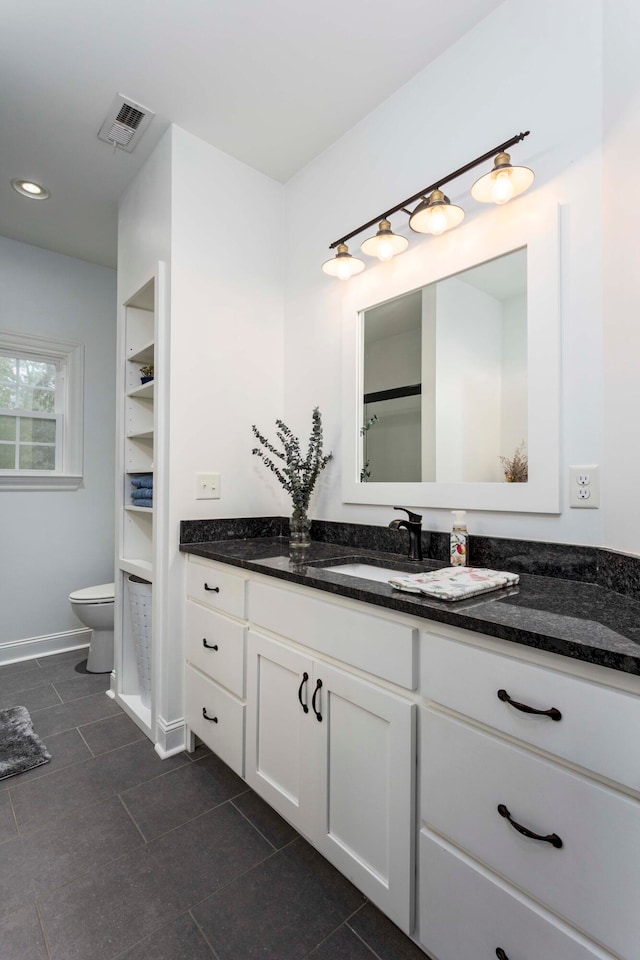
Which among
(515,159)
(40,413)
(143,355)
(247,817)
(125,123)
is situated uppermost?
(125,123)

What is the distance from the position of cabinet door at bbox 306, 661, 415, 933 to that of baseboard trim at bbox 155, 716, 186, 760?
0.88 m

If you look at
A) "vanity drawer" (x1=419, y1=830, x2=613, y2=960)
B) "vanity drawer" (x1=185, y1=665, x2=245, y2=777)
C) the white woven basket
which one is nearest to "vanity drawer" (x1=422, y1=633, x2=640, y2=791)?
"vanity drawer" (x1=419, y1=830, x2=613, y2=960)

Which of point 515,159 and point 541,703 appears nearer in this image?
point 541,703

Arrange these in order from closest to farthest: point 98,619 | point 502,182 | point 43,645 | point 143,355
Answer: point 502,182 < point 143,355 < point 98,619 < point 43,645

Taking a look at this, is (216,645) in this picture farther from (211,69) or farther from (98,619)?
(211,69)

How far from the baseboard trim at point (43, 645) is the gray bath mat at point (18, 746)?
2.39 ft

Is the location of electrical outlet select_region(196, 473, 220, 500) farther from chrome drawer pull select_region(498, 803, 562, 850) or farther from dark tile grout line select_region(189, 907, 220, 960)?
chrome drawer pull select_region(498, 803, 562, 850)

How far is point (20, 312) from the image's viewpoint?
2.93 m

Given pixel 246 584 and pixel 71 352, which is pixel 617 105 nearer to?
pixel 246 584

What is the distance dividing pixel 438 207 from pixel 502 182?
21 centimetres

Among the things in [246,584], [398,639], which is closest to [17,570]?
[246,584]

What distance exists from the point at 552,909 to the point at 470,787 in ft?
0.66

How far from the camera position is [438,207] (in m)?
1.43

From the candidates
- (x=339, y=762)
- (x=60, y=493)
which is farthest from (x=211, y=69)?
(x=60, y=493)
